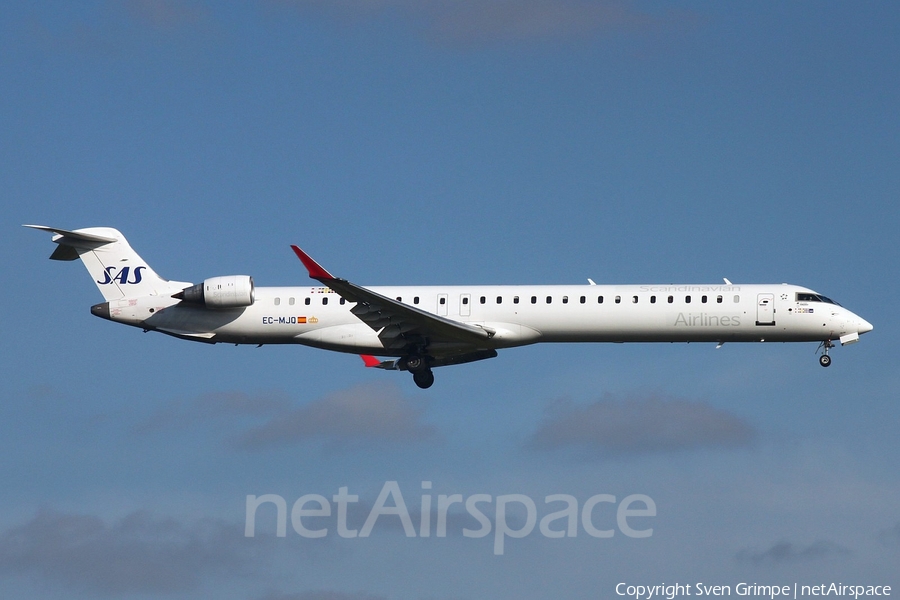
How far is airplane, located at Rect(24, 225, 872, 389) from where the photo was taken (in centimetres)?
4041

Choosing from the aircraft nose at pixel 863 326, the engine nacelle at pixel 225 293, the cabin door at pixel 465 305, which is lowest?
the aircraft nose at pixel 863 326

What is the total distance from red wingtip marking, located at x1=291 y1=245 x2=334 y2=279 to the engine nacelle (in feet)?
15.9

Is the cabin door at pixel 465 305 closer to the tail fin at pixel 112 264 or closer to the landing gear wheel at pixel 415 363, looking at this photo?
the landing gear wheel at pixel 415 363

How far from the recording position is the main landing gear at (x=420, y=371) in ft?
139

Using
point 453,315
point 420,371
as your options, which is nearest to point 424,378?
point 420,371

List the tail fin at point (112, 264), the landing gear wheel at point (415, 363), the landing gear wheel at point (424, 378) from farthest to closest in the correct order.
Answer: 1. the tail fin at point (112, 264)
2. the landing gear wheel at point (424, 378)
3. the landing gear wheel at point (415, 363)

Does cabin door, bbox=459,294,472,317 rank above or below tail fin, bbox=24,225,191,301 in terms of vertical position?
below

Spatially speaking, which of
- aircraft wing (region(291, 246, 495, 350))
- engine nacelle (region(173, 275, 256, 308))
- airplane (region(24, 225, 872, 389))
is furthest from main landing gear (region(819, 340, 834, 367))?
engine nacelle (region(173, 275, 256, 308))

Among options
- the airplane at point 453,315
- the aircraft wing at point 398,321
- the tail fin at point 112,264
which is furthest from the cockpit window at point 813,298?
the tail fin at point 112,264

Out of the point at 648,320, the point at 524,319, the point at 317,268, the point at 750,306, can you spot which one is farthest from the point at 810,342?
the point at 317,268

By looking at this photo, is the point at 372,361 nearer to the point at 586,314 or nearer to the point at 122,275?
the point at 586,314

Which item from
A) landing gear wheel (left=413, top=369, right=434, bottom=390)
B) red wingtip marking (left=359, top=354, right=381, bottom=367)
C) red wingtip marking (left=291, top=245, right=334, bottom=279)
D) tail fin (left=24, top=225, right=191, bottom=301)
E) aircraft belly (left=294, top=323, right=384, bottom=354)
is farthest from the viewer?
red wingtip marking (left=359, top=354, right=381, bottom=367)

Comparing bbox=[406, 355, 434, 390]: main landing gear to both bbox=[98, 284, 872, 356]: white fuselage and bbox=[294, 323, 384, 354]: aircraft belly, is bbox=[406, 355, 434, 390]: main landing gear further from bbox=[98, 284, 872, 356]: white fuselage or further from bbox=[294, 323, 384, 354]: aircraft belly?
bbox=[294, 323, 384, 354]: aircraft belly

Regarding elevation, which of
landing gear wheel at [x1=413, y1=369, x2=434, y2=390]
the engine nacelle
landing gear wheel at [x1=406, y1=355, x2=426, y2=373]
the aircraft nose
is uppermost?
the engine nacelle
